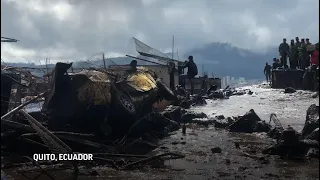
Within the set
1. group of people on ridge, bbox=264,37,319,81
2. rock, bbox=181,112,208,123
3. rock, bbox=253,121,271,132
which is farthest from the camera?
group of people on ridge, bbox=264,37,319,81

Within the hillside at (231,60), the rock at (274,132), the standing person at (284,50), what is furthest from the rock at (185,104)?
the hillside at (231,60)

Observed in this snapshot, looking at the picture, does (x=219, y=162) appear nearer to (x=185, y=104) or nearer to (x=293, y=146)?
(x=293, y=146)

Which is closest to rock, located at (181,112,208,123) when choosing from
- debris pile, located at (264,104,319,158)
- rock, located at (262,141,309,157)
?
debris pile, located at (264,104,319,158)

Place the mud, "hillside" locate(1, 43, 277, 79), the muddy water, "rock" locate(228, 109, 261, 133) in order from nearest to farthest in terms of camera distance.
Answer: the mud → "rock" locate(228, 109, 261, 133) → the muddy water → "hillside" locate(1, 43, 277, 79)

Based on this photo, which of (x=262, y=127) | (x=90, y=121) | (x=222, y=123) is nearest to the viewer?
(x=90, y=121)

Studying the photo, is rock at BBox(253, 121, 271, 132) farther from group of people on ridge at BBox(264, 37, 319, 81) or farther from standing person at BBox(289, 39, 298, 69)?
standing person at BBox(289, 39, 298, 69)

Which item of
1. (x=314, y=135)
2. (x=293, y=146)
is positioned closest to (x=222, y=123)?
(x=314, y=135)

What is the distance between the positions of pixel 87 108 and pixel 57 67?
4.47 ft

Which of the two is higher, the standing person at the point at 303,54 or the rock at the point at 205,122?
the standing person at the point at 303,54

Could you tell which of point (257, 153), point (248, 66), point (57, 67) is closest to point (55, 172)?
point (57, 67)

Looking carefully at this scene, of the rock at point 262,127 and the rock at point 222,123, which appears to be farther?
the rock at point 222,123

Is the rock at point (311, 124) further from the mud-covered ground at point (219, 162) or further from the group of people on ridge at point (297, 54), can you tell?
the group of people on ridge at point (297, 54)

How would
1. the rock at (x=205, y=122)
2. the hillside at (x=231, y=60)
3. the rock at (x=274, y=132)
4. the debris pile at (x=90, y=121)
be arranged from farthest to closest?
the hillside at (x=231, y=60) → the rock at (x=205, y=122) → the rock at (x=274, y=132) → the debris pile at (x=90, y=121)

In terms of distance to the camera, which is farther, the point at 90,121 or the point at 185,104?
the point at 185,104
